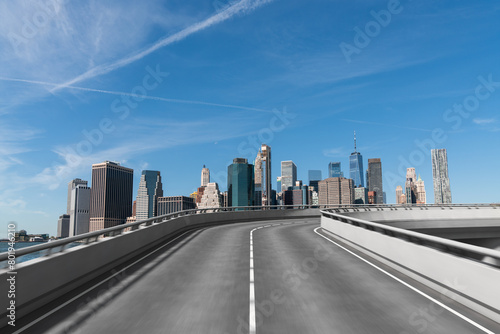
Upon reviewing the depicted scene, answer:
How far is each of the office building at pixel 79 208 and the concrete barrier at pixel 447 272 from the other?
187260 millimetres

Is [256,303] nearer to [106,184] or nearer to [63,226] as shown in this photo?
[63,226]

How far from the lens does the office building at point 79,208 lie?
180125mm

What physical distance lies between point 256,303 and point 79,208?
691ft

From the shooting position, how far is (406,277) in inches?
380

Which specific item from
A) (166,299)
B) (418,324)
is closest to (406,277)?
(418,324)

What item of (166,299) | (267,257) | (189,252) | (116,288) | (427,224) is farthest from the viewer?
(427,224)

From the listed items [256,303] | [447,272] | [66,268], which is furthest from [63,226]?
[447,272]

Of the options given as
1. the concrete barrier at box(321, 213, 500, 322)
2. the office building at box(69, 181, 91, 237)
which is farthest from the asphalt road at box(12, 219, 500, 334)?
the office building at box(69, 181, 91, 237)

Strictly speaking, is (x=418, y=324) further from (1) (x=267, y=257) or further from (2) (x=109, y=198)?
(2) (x=109, y=198)

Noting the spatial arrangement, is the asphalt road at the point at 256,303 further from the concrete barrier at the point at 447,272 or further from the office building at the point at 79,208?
the office building at the point at 79,208

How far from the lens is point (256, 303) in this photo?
7.13 m

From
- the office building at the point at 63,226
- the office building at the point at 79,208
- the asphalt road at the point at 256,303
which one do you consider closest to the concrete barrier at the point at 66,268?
the asphalt road at the point at 256,303

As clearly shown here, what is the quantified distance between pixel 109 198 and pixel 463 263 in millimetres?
207303

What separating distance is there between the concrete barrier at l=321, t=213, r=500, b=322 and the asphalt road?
27cm
